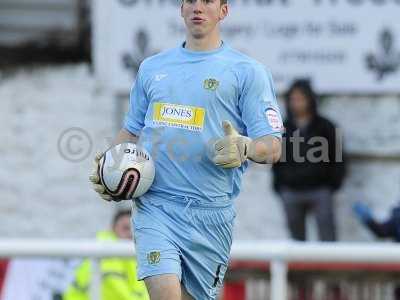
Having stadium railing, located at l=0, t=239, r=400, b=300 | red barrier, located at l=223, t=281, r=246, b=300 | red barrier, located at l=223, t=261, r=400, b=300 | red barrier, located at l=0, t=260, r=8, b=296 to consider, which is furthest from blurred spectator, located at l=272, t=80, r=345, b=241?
red barrier, located at l=0, t=260, r=8, b=296

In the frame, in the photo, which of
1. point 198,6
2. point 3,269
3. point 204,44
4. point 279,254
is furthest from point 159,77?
point 3,269

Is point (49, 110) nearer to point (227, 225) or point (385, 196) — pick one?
point (385, 196)

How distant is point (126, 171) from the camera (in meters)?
6.30

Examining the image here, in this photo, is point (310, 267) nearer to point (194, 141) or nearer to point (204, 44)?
point (194, 141)

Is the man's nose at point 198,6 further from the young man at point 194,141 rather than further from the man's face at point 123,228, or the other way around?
the man's face at point 123,228

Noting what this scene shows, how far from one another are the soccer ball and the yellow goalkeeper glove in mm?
455

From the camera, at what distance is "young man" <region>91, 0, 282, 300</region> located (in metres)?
6.30

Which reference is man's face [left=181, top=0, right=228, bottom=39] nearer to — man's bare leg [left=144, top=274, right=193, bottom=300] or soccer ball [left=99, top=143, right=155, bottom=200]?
soccer ball [left=99, top=143, right=155, bottom=200]

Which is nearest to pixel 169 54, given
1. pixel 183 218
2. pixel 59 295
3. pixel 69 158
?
pixel 183 218

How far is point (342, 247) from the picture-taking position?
7.88 meters

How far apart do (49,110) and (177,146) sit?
19.2 feet

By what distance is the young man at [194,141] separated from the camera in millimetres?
6305

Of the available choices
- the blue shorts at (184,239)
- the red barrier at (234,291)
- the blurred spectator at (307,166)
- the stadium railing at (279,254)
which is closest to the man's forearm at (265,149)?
the blue shorts at (184,239)

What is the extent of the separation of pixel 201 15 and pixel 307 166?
4742 millimetres
